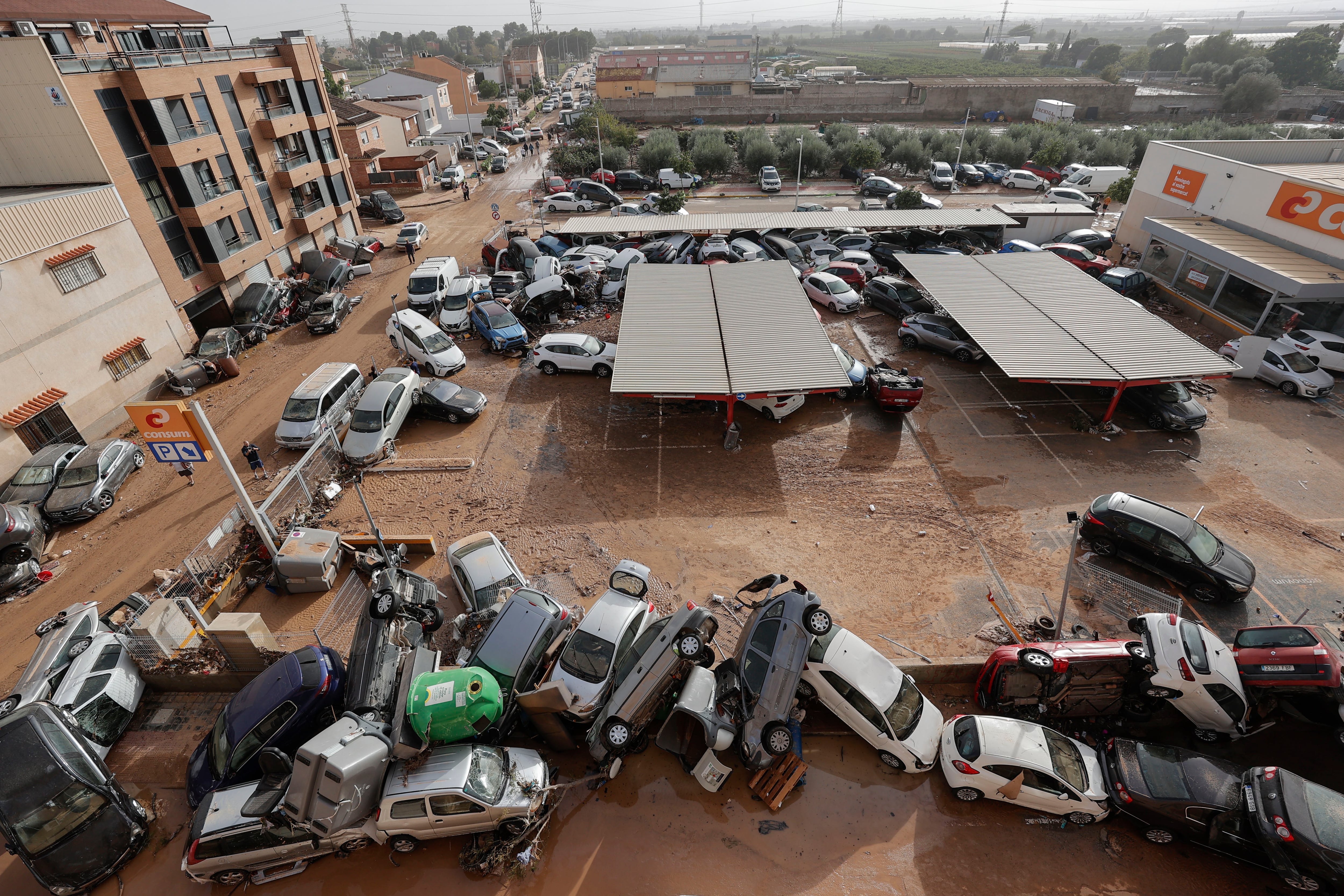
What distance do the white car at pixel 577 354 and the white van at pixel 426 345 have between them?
3.03 metres

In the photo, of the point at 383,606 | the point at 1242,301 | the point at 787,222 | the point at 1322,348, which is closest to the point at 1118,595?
the point at 383,606

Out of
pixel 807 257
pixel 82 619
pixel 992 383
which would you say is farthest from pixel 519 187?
pixel 82 619

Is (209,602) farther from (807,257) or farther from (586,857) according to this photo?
(807,257)

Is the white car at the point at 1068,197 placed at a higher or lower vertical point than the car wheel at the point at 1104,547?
higher

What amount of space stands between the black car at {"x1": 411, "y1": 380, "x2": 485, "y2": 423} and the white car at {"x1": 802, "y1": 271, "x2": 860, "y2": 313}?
1342cm

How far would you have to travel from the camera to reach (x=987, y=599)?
12352 millimetres

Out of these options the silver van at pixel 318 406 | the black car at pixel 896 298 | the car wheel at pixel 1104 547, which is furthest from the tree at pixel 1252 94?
the silver van at pixel 318 406

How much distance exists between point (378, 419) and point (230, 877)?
1121 cm

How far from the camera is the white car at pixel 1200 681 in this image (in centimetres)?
944

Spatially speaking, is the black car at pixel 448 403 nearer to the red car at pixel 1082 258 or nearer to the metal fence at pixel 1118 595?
the metal fence at pixel 1118 595

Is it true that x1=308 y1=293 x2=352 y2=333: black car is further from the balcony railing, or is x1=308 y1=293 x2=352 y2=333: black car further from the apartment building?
the balcony railing

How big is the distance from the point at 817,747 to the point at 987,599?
502 cm

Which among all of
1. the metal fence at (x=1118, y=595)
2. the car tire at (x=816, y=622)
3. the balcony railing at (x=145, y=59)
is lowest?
the metal fence at (x=1118, y=595)

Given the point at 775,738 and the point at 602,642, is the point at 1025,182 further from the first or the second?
the point at 602,642
